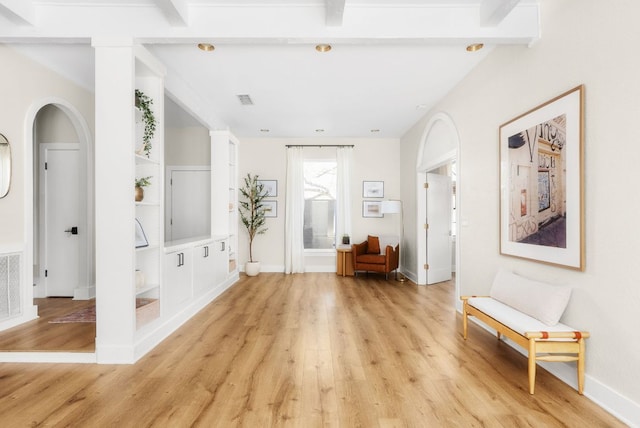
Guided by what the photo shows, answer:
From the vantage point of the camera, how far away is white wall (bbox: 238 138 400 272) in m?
7.16

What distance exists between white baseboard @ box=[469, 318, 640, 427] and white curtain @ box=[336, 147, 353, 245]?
15.4ft

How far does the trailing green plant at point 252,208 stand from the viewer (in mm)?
6828

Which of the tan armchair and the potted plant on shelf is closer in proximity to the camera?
the tan armchair

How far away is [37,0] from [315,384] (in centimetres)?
389

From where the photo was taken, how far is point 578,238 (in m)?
2.34

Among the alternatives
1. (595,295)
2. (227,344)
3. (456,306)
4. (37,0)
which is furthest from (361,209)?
(37,0)

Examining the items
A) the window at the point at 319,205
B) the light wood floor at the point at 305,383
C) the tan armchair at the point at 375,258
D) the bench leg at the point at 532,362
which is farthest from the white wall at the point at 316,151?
the bench leg at the point at 532,362

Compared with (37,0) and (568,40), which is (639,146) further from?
(37,0)

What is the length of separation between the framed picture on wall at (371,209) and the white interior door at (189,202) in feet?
10.9

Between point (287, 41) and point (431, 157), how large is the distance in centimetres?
338

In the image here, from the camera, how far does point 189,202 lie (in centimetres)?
659

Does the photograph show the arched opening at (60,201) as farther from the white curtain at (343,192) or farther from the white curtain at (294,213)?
the white curtain at (343,192)

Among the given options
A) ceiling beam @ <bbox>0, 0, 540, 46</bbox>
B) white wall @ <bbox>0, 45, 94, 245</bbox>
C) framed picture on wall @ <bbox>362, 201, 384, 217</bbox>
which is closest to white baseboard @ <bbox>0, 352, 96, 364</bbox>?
white wall @ <bbox>0, 45, 94, 245</bbox>

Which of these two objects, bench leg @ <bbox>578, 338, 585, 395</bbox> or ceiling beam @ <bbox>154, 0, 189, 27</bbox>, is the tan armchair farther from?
ceiling beam @ <bbox>154, 0, 189, 27</bbox>
